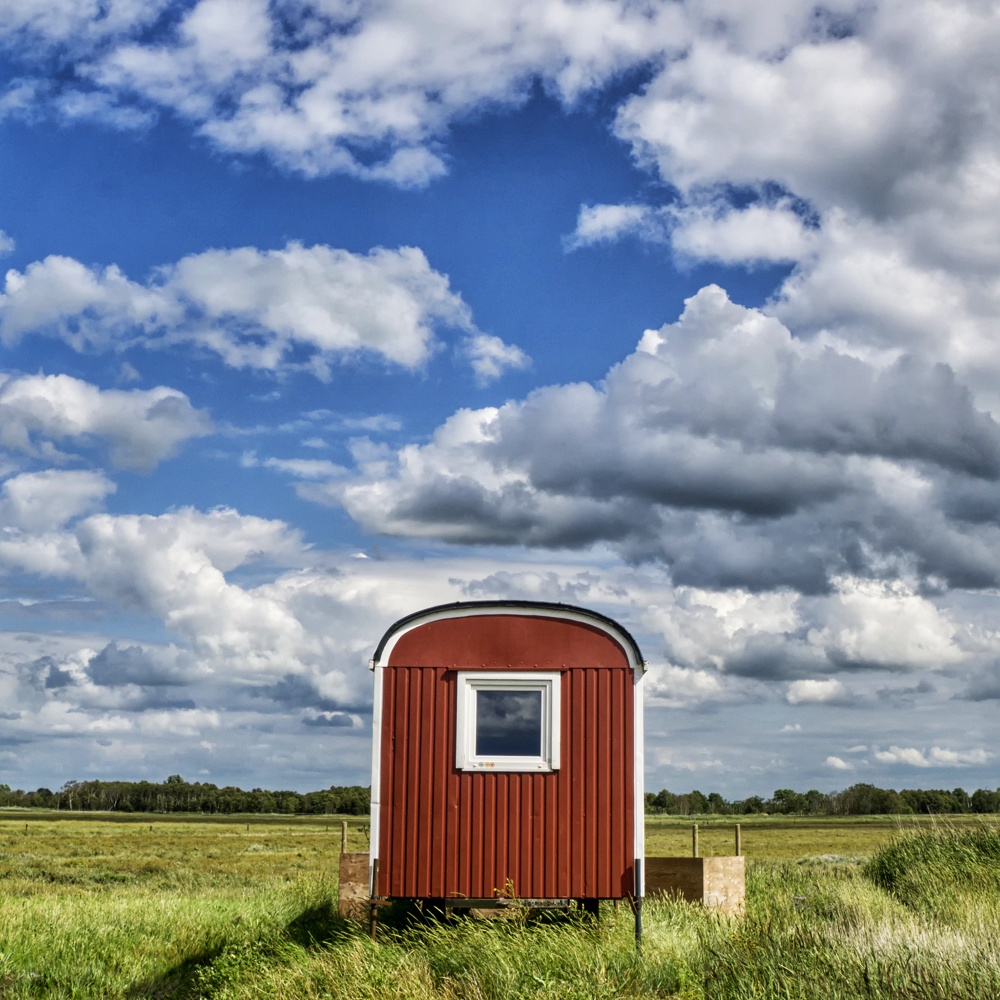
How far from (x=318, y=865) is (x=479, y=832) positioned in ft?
123

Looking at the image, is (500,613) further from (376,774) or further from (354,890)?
(354,890)

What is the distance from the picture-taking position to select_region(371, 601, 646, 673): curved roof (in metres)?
15.2

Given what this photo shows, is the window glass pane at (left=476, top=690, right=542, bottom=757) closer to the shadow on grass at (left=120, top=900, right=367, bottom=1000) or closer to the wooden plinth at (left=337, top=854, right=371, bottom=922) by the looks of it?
the wooden plinth at (left=337, top=854, right=371, bottom=922)

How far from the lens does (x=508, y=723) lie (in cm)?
1504

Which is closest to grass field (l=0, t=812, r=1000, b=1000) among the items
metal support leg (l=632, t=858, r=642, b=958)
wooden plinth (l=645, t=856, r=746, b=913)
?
metal support leg (l=632, t=858, r=642, b=958)

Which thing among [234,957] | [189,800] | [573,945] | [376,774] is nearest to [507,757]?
[376,774]

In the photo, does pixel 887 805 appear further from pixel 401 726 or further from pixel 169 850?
pixel 401 726

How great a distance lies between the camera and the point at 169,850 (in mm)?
60250

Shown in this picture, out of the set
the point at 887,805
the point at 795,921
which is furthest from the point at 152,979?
the point at 887,805

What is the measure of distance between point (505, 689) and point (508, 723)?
47 cm

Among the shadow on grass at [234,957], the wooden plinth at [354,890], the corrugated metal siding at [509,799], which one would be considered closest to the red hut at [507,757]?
the corrugated metal siding at [509,799]

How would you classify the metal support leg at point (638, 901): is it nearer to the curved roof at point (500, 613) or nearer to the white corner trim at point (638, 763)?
the white corner trim at point (638, 763)

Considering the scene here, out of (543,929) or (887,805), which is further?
(887,805)

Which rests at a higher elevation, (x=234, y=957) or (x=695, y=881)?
(x=695, y=881)
